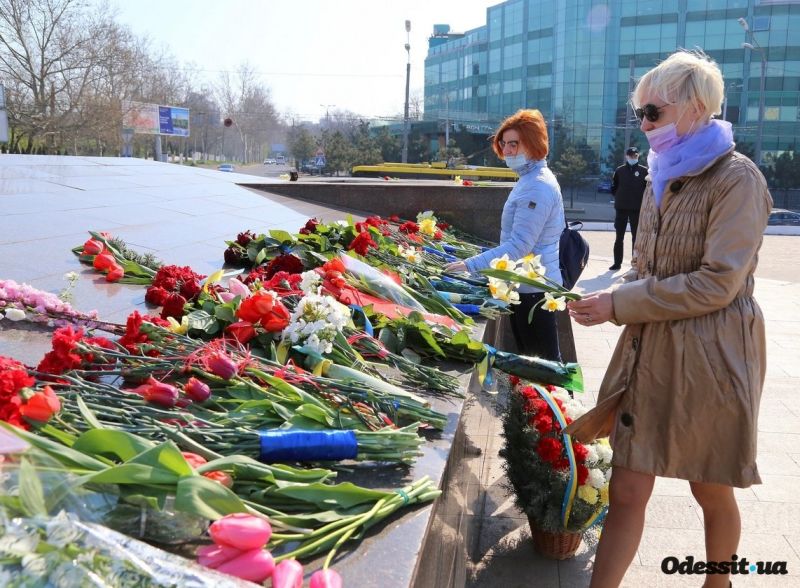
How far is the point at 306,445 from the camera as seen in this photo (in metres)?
1.62

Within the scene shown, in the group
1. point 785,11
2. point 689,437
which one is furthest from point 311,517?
point 785,11

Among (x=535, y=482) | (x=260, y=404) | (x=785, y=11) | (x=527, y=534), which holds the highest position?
(x=785, y=11)

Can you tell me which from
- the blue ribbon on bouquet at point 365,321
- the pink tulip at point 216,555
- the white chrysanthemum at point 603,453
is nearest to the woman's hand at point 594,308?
the blue ribbon on bouquet at point 365,321

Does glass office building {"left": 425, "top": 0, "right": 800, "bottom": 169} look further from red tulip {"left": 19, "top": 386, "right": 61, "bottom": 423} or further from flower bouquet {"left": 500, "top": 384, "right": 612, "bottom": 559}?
red tulip {"left": 19, "top": 386, "right": 61, "bottom": 423}

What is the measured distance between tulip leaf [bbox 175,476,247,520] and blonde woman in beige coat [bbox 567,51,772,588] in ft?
4.05

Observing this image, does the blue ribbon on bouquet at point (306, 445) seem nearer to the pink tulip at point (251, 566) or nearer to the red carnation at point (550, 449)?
the pink tulip at point (251, 566)

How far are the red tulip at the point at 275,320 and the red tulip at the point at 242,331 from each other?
0.13ft

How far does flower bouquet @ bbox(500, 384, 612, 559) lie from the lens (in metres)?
2.80

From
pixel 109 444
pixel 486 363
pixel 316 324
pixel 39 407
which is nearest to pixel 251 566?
pixel 109 444

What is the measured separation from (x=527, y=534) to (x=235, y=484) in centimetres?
207

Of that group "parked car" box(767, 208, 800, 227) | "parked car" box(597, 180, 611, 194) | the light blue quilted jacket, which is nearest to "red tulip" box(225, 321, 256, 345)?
the light blue quilted jacket

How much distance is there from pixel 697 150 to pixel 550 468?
1.36 metres

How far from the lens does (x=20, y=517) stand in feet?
3.08

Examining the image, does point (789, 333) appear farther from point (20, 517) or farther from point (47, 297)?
point (20, 517)
